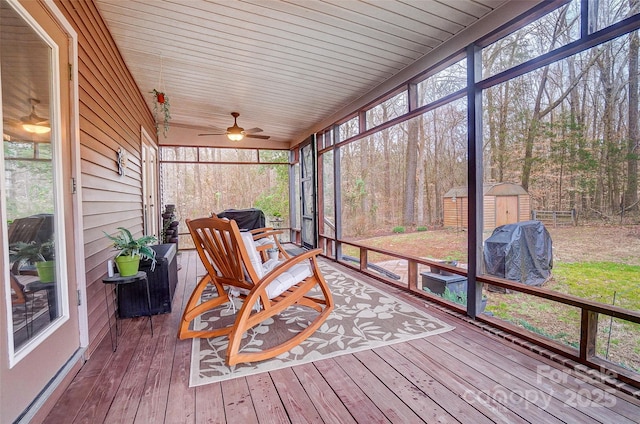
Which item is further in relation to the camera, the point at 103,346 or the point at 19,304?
the point at 103,346

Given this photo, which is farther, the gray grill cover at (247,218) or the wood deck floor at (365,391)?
the gray grill cover at (247,218)

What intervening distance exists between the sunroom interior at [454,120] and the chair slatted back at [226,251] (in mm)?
827

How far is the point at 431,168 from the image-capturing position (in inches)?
166

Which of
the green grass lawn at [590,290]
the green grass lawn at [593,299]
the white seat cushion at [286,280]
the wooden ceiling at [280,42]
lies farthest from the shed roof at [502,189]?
the white seat cushion at [286,280]

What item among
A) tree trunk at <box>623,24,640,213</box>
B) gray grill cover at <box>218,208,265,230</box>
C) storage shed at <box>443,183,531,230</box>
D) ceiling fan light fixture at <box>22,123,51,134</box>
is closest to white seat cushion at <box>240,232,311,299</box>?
ceiling fan light fixture at <box>22,123,51,134</box>

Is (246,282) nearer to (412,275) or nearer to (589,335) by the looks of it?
(412,275)

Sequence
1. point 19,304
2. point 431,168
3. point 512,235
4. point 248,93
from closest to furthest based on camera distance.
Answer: point 19,304, point 512,235, point 431,168, point 248,93

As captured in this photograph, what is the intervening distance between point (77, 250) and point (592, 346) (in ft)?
11.4

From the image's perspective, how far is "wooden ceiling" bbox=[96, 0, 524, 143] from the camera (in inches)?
99.2

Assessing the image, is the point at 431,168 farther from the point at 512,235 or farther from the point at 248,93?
the point at 248,93

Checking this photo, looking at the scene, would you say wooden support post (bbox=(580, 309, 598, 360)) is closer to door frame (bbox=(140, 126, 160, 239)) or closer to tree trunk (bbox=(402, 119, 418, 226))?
tree trunk (bbox=(402, 119, 418, 226))

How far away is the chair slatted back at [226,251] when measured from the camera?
6.71 ft

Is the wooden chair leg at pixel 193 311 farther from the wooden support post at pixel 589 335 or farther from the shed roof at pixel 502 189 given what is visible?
the wooden support post at pixel 589 335

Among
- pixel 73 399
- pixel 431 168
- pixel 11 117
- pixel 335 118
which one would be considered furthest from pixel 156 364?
pixel 335 118
